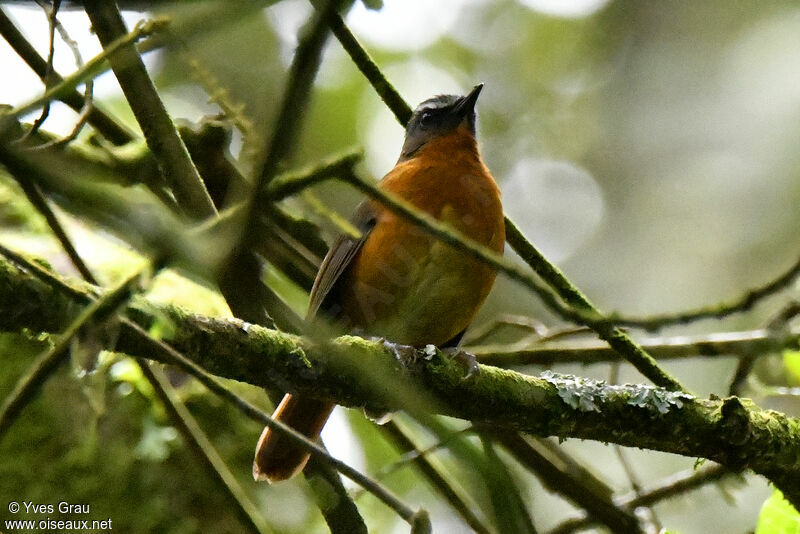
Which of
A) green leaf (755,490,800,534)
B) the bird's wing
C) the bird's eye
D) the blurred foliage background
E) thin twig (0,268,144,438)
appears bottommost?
thin twig (0,268,144,438)

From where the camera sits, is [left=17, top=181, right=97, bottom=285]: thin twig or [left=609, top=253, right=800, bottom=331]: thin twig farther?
[left=17, top=181, right=97, bottom=285]: thin twig

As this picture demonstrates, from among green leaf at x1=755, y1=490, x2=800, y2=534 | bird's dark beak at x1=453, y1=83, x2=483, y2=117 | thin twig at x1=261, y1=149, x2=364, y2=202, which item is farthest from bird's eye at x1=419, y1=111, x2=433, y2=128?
thin twig at x1=261, y1=149, x2=364, y2=202

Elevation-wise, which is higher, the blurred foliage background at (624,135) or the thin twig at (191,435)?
the blurred foliage background at (624,135)

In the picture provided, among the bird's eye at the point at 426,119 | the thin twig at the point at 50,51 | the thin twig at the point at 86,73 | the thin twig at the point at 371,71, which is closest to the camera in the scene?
the thin twig at the point at 86,73

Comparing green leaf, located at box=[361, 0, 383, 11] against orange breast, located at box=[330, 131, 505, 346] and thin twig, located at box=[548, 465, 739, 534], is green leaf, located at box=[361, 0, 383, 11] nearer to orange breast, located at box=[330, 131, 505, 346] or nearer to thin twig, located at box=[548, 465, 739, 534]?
orange breast, located at box=[330, 131, 505, 346]

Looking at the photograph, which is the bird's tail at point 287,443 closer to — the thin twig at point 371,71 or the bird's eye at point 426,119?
the thin twig at point 371,71

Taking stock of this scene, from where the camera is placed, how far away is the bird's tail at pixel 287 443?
379cm

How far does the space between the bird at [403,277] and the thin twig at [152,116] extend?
0.80 metres

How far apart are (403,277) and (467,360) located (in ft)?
2.91

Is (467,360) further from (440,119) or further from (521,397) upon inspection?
(440,119)

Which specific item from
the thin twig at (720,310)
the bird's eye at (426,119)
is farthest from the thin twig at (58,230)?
the bird's eye at (426,119)

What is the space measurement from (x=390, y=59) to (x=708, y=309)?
26.4ft

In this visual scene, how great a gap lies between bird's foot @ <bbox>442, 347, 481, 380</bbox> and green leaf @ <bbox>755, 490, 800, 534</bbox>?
3.20 feet

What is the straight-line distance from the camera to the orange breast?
382 cm
